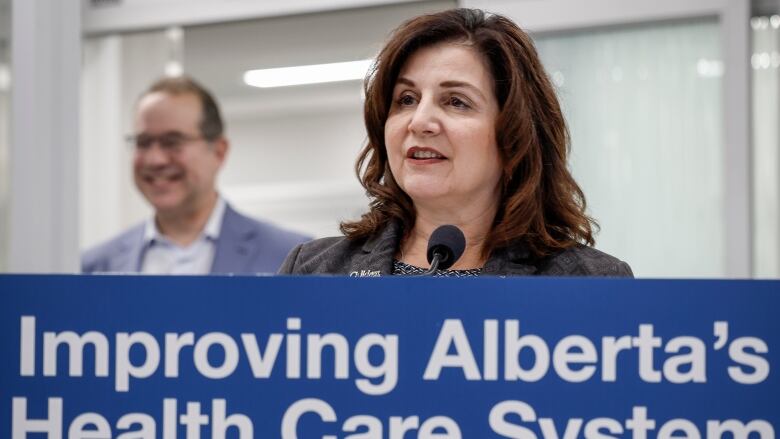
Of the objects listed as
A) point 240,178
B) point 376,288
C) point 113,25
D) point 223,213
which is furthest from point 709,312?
point 113,25

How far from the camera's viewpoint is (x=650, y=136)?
496 centimetres

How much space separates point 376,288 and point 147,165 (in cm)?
380

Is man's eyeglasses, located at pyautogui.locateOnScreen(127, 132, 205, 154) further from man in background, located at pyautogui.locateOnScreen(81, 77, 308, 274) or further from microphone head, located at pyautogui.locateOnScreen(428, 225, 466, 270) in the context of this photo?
microphone head, located at pyautogui.locateOnScreen(428, 225, 466, 270)

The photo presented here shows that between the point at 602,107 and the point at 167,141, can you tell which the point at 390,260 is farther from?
the point at 167,141

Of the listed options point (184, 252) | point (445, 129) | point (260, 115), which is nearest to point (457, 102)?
point (445, 129)

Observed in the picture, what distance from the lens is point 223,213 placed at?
5.21 meters

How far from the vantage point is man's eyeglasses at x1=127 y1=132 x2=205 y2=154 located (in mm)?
5312

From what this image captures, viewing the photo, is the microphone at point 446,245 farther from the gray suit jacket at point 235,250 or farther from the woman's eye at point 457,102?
the gray suit jacket at point 235,250

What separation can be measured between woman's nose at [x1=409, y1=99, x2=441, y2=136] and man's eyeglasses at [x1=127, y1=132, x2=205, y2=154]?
2957 mm

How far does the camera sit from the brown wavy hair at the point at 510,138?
255 centimetres

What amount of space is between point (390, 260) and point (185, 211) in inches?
112

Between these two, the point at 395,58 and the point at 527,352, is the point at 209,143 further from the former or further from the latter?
the point at 527,352

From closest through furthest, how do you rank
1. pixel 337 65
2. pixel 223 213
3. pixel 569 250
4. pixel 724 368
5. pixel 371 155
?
pixel 724 368 → pixel 569 250 → pixel 371 155 → pixel 223 213 → pixel 337 65

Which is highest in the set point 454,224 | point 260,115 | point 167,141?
point 260,115
